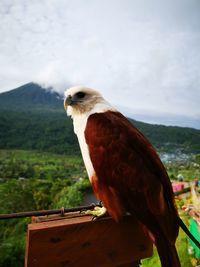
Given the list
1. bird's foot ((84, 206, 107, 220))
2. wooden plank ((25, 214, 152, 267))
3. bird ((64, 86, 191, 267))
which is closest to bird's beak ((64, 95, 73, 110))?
bird ((64, 86, 191, 267))

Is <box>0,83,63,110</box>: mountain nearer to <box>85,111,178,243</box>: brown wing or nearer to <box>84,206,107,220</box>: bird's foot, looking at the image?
<box>85,111,178,243</box>: brown wing

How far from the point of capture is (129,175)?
1.78m

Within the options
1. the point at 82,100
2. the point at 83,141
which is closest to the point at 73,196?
the point at 82,100

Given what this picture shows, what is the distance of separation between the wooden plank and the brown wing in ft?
0.41

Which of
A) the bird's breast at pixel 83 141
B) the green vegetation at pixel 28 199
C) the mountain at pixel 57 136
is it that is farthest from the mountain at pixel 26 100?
the bird's breast at pixel 83 141

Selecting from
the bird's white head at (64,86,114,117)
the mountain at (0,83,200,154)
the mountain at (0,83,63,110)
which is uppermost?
the mountain at (0,83,63,110)

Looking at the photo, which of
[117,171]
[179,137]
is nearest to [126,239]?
[117,171]

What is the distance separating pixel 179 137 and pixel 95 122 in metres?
121

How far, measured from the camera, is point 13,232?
26.9 meters

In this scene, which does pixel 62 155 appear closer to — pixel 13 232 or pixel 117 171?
pixel 13 232

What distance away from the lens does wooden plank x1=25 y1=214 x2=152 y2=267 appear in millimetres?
1252

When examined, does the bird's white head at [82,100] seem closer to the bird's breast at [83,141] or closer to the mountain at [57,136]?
the bird's breast at [83,141]

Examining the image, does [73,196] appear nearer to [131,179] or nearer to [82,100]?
[82,100]

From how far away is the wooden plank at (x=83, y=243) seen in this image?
4.11ft
